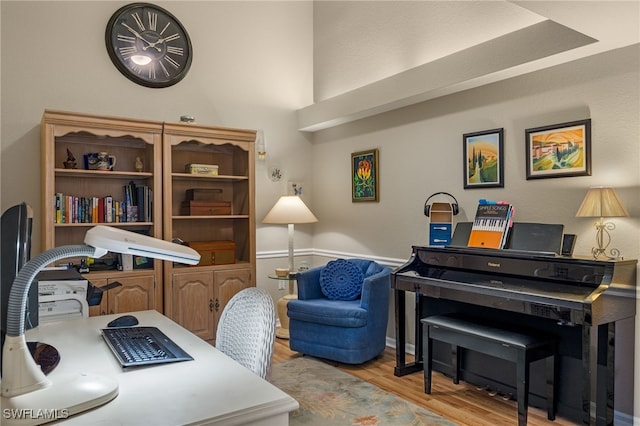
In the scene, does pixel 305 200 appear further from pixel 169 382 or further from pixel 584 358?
pixel 169 382

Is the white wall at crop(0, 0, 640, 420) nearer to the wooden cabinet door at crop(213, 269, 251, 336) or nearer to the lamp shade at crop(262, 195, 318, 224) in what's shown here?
the lamp shade at crop(262, 195, 318, 224)

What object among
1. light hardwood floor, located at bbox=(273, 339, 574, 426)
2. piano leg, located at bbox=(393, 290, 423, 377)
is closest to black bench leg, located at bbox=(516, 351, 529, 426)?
light hardwood floor, located at bbox=(273, 339, 574, 426)

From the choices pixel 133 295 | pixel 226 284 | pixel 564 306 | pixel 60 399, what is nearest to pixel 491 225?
pixel 564 306

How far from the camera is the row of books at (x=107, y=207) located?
3576 mm

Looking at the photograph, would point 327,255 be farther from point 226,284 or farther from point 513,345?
point 513,345

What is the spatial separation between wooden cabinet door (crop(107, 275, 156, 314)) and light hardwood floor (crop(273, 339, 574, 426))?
1.57 meters

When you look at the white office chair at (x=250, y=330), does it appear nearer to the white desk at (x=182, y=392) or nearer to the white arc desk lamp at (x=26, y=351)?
the white desk at (x=182, y=392)

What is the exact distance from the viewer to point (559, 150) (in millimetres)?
2936

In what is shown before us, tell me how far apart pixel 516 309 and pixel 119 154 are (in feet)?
11.0

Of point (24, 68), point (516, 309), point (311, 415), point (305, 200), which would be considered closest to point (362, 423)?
point (311, 415)

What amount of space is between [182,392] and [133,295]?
2708mm

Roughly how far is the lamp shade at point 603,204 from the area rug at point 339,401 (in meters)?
1.43

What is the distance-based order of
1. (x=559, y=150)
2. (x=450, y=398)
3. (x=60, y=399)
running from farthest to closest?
1. (x=450, y=398)
2. (x=559, y=150)
3. (x=60, y=399)

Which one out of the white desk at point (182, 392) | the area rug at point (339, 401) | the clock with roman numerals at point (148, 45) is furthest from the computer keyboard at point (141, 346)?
the clock with roman numerals at point (148, 45)
